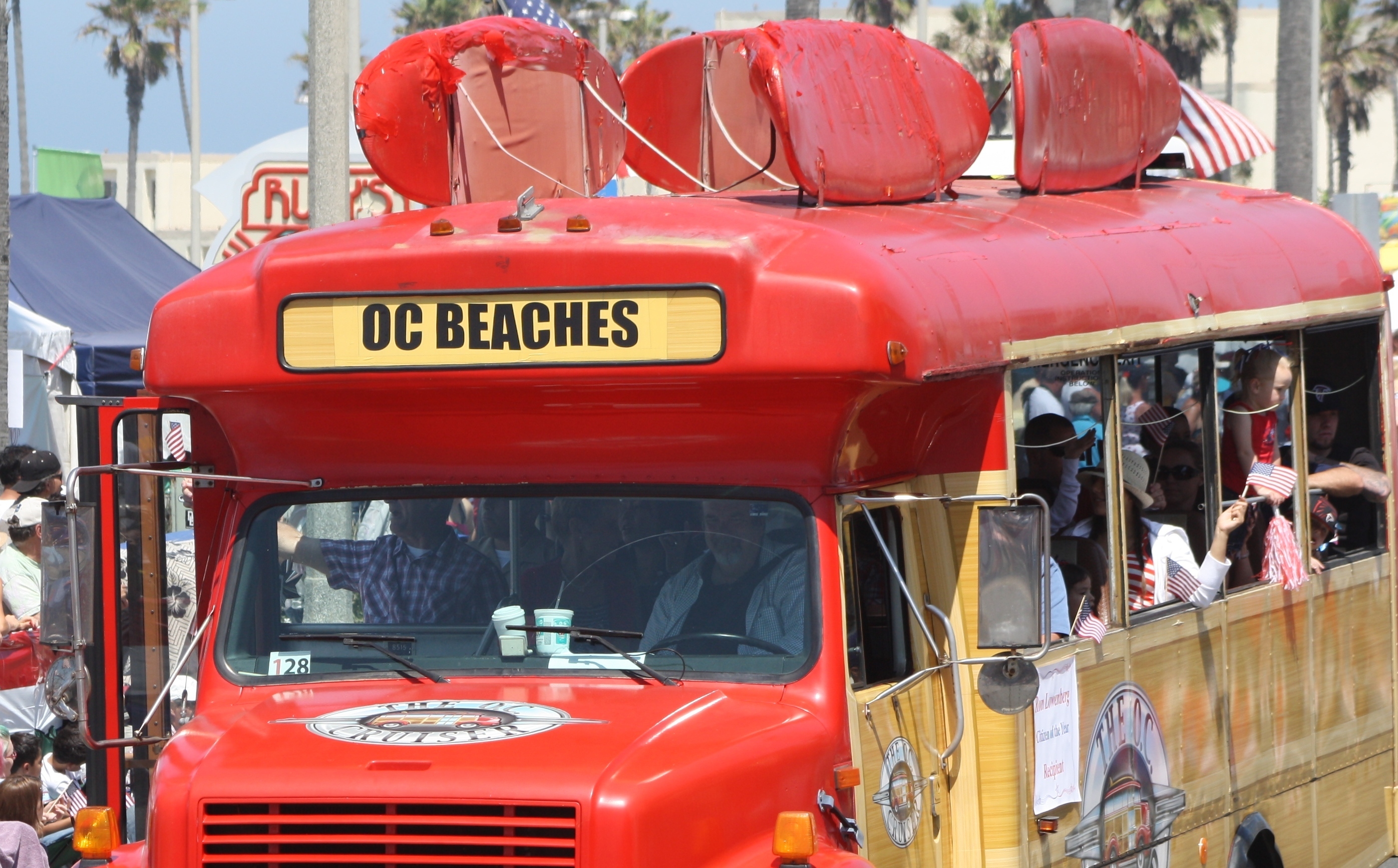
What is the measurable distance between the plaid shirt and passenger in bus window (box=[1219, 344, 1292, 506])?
11.1 feet

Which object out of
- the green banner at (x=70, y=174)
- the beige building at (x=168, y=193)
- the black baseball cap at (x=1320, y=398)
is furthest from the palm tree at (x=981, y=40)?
the black baseball cap at (x=1320, y=398)

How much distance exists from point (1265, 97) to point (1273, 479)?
230 feet

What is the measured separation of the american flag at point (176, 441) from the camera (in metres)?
6.65

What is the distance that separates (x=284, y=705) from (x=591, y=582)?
869 millimetres

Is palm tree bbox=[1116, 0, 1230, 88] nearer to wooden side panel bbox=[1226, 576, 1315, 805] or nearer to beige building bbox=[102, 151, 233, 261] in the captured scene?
beige building bbox=[102, 151, 233, 261]

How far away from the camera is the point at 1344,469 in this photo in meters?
8.23

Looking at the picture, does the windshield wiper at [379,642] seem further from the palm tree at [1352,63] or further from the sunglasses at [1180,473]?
the palm tree at [1352,63]

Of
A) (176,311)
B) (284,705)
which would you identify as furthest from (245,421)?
(284,705)

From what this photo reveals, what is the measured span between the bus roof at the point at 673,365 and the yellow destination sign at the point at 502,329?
0.03 meters

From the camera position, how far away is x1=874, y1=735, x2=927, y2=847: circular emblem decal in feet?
16.9

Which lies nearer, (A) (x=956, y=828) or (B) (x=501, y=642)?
(B) (x=501, y=642)

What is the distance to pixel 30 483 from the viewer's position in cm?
870

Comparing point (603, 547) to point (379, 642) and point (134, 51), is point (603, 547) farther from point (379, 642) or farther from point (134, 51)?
point (134, 51)

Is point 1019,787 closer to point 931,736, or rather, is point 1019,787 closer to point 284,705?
point 931,736
